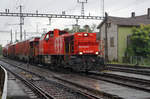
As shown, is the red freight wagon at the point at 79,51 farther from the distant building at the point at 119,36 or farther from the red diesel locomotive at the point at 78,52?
the distant building at the point at 119,36

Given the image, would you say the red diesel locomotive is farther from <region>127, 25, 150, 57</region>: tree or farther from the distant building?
the distant building

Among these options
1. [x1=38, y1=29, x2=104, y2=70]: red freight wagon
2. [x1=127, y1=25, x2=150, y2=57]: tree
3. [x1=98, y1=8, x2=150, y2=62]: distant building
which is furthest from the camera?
[x1=98, y1=8, x2=150, y2=62]: distant building

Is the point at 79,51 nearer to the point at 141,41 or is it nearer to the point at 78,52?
the point at 78,52

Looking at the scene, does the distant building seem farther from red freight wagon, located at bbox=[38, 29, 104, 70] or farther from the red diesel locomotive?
red freight wagon, located at bbox=[38, 29, 104, 70]

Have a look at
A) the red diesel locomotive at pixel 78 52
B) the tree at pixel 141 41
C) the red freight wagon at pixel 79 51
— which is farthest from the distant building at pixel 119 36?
the red freight wagon at pixel 79 51

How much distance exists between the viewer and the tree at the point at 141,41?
113 feet

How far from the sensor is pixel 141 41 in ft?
115

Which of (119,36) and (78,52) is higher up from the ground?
(119,36)

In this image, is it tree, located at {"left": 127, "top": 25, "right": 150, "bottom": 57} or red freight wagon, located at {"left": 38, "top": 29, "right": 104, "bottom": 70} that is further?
tree, located at {"left": 127, "top": 25, "right": 150, "bottom": 57}

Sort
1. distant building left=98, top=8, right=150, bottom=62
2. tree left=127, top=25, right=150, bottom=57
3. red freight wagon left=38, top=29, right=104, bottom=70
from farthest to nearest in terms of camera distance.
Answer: distant building left=98, top=8, right=150, bottom=62 < tree left=127, top=25, right=150, bottom=57 < red freight wagon left=38, top=29, right=104, bottom=70

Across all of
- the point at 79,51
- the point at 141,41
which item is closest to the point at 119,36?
the point at 141,41

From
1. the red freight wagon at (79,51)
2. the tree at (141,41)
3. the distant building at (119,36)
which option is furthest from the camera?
the distant building at (119,36)

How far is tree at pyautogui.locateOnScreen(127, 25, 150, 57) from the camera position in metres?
34.5

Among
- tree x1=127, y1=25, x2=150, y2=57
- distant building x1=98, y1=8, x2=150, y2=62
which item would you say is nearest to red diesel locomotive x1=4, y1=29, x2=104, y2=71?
tree x1=127, y1=25, x2=150, y2=57
